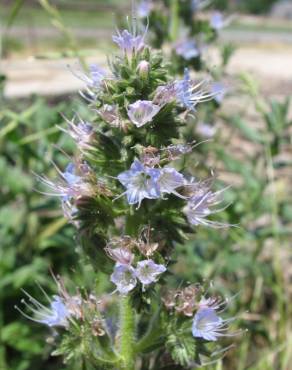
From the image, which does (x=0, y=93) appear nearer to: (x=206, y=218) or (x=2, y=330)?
(x=2, y=330)

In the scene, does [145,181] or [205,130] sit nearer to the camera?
[145,181]

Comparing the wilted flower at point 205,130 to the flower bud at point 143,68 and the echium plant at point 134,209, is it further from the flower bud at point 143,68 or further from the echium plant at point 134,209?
the flower bud at point 143,68

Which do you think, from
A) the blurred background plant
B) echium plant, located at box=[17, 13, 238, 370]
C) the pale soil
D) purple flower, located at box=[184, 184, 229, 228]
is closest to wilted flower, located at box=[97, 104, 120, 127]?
echium plant, located at box=[17, 13, 238, 370]

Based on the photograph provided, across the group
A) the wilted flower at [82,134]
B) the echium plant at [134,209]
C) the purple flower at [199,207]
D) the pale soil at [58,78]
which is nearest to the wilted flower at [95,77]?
the echium plant at [134,209]

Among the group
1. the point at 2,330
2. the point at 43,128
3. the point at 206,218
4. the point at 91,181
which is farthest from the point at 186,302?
the point at 43,128

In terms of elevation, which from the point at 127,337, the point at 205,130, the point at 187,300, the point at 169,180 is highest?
the point at 169,180

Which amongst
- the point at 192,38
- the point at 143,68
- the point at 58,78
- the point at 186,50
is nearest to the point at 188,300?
the point at 143,68

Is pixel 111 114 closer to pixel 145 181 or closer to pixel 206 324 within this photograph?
pixel 145 181
